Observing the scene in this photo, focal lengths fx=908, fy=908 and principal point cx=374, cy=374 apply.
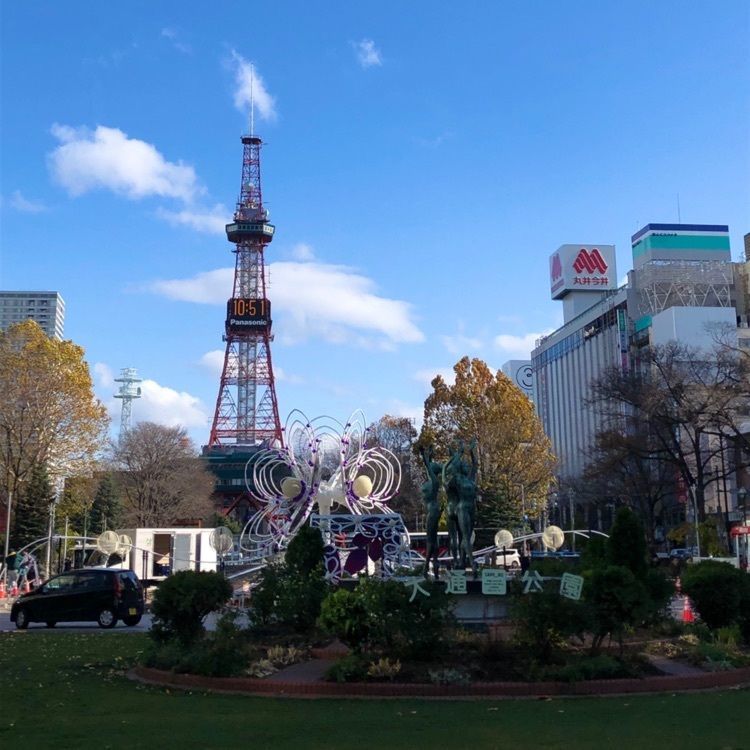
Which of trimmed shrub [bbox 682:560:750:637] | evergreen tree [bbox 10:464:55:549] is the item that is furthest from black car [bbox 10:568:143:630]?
evergreen tree [bbox 10:464:55:549]

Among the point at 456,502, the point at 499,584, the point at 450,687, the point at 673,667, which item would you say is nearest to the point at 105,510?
the point at 456,502

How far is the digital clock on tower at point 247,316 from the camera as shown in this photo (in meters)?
119

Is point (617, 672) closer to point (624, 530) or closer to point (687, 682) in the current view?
point (687, 682)

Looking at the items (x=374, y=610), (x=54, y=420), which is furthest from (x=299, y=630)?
(x=54, y=420)

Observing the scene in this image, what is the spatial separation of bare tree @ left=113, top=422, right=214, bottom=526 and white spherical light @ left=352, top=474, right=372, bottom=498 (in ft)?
120

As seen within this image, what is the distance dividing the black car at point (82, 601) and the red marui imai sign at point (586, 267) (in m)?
96.1

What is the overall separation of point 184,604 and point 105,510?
2222 inches

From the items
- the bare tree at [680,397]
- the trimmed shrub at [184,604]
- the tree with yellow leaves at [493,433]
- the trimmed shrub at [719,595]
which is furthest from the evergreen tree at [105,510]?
the trimmed shrub at [719,595]

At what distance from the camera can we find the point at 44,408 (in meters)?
42.2

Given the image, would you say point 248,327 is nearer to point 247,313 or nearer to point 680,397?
point 247,313

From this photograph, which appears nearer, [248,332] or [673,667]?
[673,667]

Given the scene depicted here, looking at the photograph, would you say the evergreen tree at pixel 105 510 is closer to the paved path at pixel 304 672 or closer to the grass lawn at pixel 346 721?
the paved path at pixel 304 672

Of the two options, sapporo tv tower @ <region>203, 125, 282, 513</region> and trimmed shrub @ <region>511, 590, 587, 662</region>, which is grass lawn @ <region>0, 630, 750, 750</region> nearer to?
trimmed shrub @ <region>511, 590, 587, 662</region>

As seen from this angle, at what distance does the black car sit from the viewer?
2405 cm
